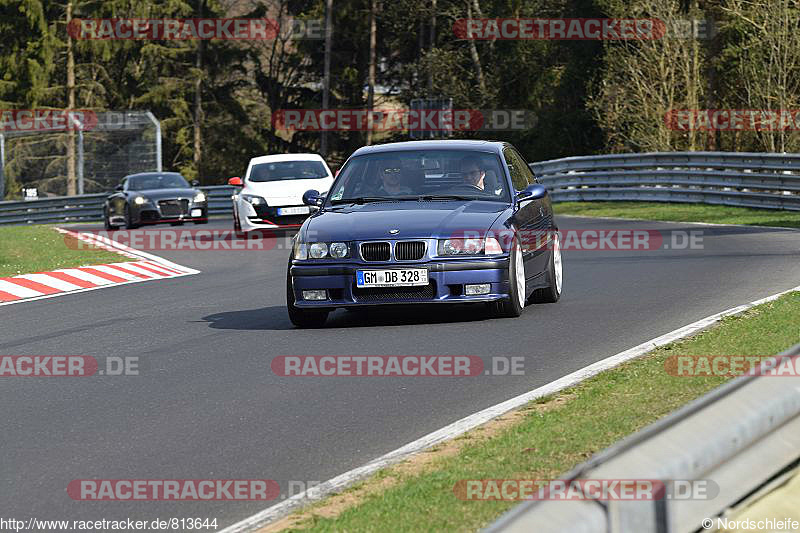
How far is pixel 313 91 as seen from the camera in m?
74.2

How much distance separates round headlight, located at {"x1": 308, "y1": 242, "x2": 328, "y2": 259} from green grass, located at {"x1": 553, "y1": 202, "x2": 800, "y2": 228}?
45.5 ft

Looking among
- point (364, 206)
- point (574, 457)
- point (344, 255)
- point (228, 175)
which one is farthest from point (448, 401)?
point (228, 175)

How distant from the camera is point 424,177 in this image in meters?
12.6

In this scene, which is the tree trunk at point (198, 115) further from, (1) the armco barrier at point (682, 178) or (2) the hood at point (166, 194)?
(2) the hood at point (166, 194)

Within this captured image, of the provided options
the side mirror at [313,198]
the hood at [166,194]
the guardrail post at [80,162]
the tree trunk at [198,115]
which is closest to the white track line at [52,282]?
the side mirror at [313,198]

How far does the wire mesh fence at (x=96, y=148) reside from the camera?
43.5 meters

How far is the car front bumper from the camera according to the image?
37.0 feet

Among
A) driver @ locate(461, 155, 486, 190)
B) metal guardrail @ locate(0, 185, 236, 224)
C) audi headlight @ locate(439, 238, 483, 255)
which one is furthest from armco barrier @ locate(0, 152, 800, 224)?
audi headlight @ locate(439, 238, 483, 255)

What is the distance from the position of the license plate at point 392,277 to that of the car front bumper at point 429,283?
0.03 m

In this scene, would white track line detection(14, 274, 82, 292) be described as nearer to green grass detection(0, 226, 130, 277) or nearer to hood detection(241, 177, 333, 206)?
green grass detection(0, 226, 130, 277)

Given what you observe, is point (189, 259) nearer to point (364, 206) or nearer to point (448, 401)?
point (364, 206)

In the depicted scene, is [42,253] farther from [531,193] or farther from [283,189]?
[531,193]

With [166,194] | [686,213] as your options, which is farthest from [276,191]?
[686,213]

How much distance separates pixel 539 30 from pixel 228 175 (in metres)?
20.5
